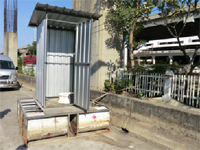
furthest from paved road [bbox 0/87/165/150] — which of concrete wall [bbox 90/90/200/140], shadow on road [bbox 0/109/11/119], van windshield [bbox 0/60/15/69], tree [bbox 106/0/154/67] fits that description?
van windshield [bbox 0/60/15/69]

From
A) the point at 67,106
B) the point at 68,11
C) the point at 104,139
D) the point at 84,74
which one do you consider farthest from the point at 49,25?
the point at 104,139

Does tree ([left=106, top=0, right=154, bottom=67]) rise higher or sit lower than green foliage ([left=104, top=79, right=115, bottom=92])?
higher

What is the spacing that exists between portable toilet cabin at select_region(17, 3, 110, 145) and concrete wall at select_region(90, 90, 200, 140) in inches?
31.9

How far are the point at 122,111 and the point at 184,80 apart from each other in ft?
6.94

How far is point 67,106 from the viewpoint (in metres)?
5.41

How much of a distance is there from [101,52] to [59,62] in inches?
76.9

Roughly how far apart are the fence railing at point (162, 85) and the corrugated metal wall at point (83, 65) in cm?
202

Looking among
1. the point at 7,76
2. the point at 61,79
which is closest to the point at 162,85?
the point at 61,79

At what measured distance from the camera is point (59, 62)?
6.52 meters

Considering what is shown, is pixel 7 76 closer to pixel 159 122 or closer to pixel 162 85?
pixel 162 85

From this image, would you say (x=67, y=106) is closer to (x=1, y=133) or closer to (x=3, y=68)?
(x=1, y=133)

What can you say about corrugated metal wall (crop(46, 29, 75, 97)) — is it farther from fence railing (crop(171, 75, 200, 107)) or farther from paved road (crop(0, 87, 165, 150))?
fence railing (crop(171, 75, 200, 107))

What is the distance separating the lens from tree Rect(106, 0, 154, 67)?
6961 mm

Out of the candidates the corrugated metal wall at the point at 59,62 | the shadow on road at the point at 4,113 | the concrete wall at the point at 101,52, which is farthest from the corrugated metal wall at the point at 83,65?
the shadow on road at the point at 4,113
